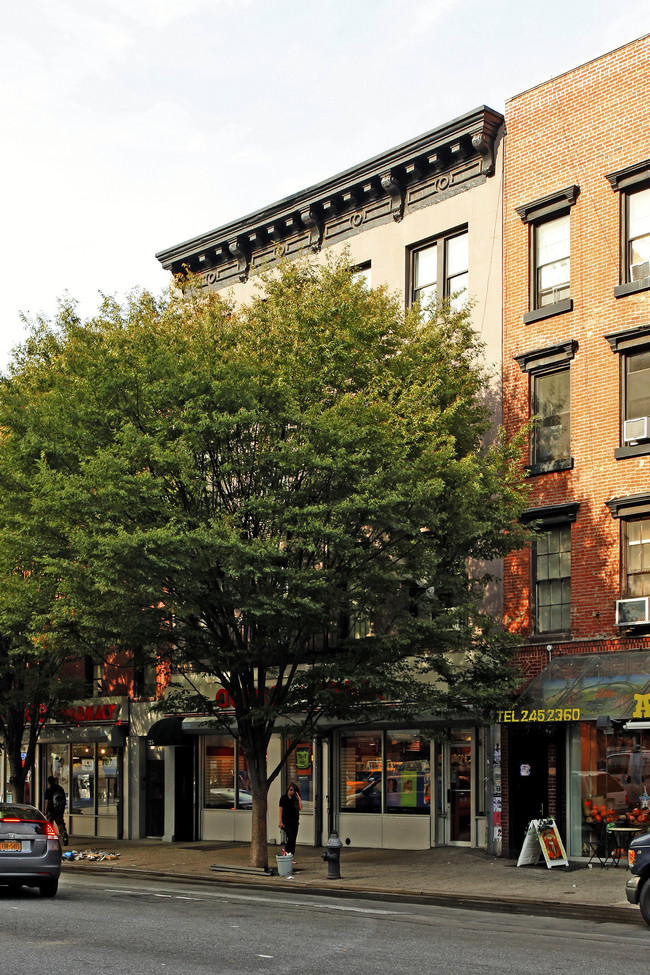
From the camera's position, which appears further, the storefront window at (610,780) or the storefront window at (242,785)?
the storefront window at (242,785)

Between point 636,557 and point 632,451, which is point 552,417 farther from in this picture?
point 636,557

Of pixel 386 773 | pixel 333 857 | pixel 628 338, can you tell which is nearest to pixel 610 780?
pixel 333 857

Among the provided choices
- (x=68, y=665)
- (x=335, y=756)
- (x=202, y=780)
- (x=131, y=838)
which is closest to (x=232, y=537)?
(x=335, y=756)

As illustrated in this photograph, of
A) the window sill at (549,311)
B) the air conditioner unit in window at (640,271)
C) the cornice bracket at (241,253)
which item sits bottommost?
the window sill at (549,311)

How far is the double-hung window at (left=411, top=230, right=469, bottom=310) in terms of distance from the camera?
28.0 metres

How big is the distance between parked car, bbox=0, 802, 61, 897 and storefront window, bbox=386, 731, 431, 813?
1108 cm

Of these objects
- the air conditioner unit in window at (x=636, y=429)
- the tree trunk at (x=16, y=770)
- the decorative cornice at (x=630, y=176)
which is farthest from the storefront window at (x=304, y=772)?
the decorative cornice at (x=630, y=176)

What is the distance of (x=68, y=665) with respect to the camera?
37594mm

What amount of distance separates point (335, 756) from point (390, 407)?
10.5 meters

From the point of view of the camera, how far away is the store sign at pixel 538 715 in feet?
73.7

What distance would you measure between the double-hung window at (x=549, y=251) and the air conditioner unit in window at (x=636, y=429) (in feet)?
10.7

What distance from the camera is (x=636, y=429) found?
77.6 feet

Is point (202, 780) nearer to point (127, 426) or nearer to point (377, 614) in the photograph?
point (377, 614)

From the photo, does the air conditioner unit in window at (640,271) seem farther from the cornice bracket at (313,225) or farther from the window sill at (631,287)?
the cornice bracket at (313,225)
